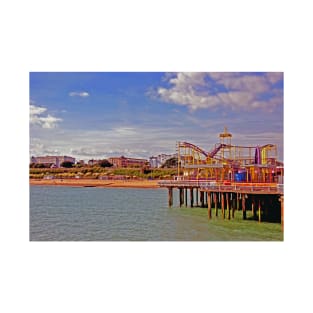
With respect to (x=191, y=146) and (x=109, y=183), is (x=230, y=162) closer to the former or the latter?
(x=191, y=146)

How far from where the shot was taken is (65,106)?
29.5 feet

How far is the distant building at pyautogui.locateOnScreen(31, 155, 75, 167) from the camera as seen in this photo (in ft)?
29.1

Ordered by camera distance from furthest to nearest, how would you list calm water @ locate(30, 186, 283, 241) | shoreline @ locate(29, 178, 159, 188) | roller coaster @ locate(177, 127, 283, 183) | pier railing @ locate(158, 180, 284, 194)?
shoreline @ locate(29, 178, 159, 188) < pier railing @ locate(158, 180, 284, 194) < roller coaster @ locate(177, 127, 283, 183) < calm water @ locate(30, 186, 283, 241)

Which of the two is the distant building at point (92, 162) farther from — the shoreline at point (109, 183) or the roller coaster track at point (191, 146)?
the roller coaster track at point (191, 146)

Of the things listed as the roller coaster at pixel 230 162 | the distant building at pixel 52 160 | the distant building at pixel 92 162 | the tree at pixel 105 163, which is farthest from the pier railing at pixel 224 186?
the distant building at pixel 52 160

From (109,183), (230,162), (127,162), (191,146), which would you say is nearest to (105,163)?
(127,162)

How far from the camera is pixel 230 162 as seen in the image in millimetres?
9438

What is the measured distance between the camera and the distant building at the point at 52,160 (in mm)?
8875

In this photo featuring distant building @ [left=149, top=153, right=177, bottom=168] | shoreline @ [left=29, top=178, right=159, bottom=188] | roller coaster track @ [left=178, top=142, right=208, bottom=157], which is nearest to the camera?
roller coaster track @ [left=178, top=142, right=208, bottom=157]

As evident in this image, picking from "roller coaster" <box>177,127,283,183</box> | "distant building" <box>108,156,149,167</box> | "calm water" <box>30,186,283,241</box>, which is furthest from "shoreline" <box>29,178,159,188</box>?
"distant building" <box>108,156,149,167</box>

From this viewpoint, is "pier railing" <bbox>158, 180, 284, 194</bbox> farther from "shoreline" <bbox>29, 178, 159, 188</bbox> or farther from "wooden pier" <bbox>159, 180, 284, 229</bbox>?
"shoreline" <bbox>29, 178, 159, 188</bbox>

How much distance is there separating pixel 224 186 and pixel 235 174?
366mm
